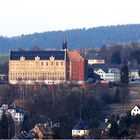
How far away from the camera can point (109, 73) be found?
6112 centimetres

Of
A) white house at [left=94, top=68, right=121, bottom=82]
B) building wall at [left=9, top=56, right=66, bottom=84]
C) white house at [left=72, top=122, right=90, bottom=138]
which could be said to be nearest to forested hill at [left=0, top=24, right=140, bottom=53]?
white house at [left=94, top=68, right=121, bottom=82]

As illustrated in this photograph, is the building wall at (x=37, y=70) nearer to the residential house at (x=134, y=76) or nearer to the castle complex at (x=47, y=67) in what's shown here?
the castle complex at (x=47, y=67)

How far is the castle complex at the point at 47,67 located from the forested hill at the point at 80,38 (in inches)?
2568

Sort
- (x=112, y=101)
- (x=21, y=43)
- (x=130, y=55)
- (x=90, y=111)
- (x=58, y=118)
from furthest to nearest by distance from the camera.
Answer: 1. (x=21, y=43)
2. (x=130, y=55)
3. (x=112, y=101)
4. (x=90, y=111)
5. (x=58, y=118)

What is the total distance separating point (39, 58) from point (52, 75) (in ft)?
5.09

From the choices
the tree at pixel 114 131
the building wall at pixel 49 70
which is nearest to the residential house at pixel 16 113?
the tree at pixel 114 131

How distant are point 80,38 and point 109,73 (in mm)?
75552

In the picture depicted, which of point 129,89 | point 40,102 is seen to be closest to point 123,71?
point 129,89

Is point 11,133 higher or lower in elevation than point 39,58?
lower

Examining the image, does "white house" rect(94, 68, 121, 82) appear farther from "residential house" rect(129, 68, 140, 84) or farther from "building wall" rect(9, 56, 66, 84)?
"building wall" rect(9, 56, 66, 84)

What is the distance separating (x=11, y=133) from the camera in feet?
111

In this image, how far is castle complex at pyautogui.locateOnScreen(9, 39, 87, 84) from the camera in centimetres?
5525

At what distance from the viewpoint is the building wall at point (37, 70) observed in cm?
5541

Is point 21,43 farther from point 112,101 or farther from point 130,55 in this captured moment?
point 112,101
